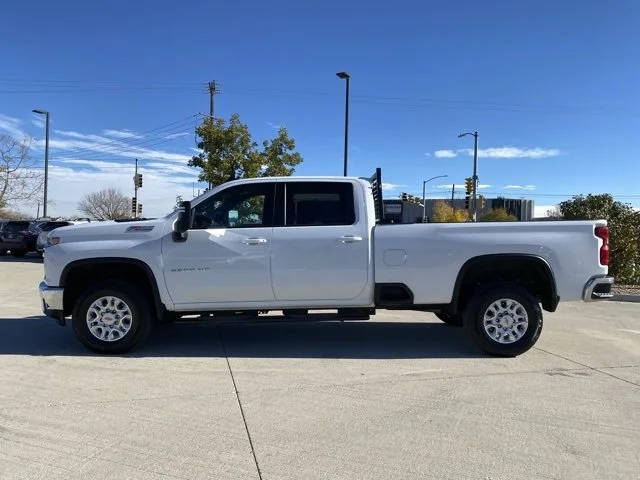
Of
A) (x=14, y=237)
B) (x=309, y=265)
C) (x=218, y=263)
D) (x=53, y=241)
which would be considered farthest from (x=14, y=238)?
(x=309, y=265)

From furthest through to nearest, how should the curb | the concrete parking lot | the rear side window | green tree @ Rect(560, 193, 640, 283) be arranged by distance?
green tree @ Rect(560, 193, 640, 283), the curb, the rear side window, the concrete parking lot

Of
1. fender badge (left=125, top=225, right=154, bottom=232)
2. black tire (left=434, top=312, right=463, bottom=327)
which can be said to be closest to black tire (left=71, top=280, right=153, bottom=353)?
fender badge (left=125, top=225, right=154, bottom=232)

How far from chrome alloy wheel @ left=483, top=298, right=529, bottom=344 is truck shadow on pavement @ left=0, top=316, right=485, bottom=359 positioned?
0.36 m

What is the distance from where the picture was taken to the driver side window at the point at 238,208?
6289 millimetres

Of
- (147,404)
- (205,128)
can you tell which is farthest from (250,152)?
(147,404)

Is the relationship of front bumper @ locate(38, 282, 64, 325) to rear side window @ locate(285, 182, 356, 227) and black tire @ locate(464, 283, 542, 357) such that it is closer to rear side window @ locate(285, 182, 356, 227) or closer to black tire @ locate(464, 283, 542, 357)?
rear side window @ locate(285, 182, 356, 227)

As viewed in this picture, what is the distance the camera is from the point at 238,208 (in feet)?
21.0

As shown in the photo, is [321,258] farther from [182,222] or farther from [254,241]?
[182,222]

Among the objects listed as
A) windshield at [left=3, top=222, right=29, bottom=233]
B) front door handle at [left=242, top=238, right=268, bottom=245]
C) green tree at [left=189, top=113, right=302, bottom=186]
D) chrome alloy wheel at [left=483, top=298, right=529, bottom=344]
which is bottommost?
chrome alloy wheel at [left=483, top=298, right=529, bottom=344]

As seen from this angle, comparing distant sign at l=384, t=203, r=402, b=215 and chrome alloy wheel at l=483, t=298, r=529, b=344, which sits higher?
distant sign at l=384, t=203, r=402, b=215

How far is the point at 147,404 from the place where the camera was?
4.68 meters

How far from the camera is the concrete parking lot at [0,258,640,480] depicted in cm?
359

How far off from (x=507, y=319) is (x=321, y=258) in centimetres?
219

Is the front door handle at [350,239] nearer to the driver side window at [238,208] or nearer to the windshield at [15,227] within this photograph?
the driver side window at [238,208]
